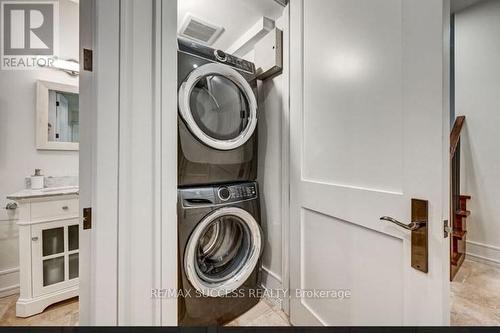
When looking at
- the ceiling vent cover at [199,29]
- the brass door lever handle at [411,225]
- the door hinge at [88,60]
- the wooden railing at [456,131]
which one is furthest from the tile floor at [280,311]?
the ceiling vent cover at [199,29]

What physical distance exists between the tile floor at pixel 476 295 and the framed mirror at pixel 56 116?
2.63 m

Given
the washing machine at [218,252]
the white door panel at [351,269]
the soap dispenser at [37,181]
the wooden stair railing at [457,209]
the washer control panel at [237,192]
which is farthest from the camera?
the wooden stair railing at [457,209]

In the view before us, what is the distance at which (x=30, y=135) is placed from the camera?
166cm

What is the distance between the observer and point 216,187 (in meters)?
1.29

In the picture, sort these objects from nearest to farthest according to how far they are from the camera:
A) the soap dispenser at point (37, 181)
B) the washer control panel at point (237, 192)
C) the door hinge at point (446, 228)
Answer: the door hinge at point (446, 228) < the washer control panel at point (237, 192) < the soap dispenser at point (37, 181)

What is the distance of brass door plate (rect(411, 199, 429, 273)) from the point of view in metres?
0.70

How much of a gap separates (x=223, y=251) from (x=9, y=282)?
1528mm

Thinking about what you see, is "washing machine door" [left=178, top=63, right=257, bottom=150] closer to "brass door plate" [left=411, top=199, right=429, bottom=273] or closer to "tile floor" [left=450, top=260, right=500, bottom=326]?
"brass door plate" [left=411, top=199, right=429, bottom=273]

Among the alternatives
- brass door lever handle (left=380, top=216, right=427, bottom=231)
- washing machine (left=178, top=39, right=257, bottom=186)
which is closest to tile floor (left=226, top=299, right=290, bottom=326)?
washing machine (left=178, top=39, right=257, bottom=186)

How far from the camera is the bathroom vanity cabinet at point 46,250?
1.37m

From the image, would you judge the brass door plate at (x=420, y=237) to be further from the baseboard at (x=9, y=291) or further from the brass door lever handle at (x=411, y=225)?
the baseboard at (x=9, y=291)

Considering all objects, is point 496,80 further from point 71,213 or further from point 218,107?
point 71,213

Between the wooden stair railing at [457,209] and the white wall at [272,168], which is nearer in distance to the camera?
the white wall at [272,168]

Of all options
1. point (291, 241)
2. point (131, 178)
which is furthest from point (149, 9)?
point (291, 241)
